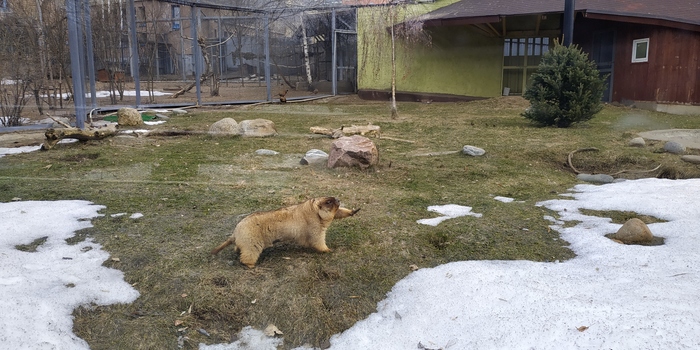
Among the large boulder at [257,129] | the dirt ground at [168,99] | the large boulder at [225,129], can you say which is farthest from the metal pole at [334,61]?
the large boulder at [225,129]

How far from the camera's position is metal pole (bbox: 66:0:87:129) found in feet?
32.0

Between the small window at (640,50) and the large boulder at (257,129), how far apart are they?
31.9 ft

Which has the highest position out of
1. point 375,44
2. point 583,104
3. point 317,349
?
point 375,44

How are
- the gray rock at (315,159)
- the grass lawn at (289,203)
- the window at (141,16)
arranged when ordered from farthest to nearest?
the window at (141,16)
the gray rock at (315,159)
the grass lawn at (289,203)

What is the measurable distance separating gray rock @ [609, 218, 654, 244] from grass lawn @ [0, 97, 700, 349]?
40 cm

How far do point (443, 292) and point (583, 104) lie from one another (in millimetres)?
7522

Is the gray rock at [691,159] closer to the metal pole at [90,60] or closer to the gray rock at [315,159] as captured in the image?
the gray rock at [315,159]

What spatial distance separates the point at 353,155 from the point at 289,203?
1542 mm

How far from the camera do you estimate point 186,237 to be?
3.88 meters

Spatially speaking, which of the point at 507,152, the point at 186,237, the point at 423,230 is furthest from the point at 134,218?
the point at 507,152

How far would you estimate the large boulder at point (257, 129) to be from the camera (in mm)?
8938

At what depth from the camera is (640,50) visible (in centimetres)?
1382

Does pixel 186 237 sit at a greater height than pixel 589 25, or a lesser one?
lesser

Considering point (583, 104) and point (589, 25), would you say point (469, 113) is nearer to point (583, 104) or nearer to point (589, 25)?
point (583, 104)
